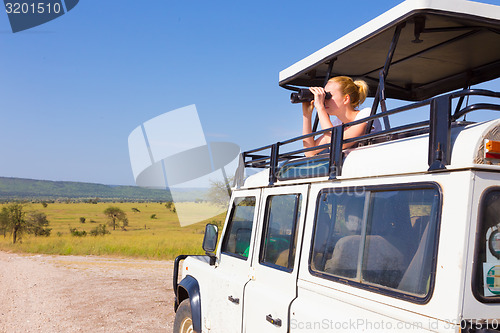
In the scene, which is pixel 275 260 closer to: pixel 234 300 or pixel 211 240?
pixel 234 300

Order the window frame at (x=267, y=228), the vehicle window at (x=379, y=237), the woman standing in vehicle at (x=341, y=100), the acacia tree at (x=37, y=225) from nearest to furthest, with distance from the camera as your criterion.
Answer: the vehicle window at (x=379, y=237), the window frame at (x=267, y=228), the woman standing in vehicle at (x=341, y=100), the acacia tree at (x=37, y=225)

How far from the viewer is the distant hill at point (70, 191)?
119 metres

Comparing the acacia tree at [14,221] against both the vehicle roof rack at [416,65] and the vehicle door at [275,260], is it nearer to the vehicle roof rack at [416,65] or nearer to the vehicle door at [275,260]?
the vehicle roof rack at [416,65]

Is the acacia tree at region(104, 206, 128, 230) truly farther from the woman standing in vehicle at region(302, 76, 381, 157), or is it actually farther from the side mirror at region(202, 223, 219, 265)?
the woman standing in vehicle at region(302, 76, 381, 157)

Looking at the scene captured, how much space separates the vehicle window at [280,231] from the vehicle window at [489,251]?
50.0 inches

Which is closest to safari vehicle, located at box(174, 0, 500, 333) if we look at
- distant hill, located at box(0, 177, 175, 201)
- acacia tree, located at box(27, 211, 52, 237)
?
acacia tree, located at box(27, 211, 52, 237)

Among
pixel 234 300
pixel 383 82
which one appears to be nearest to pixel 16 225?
pixel 234 300

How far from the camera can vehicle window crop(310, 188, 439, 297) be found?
2.04 m

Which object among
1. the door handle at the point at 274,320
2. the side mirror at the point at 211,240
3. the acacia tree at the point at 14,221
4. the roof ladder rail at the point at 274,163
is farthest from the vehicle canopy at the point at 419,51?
the acacia tree at the point at 14,221

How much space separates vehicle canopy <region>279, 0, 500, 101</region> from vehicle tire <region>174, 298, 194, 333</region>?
228cm

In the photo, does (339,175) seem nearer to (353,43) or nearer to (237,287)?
(353,43)

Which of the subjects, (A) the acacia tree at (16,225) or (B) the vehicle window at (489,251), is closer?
(B) the vehicle window at (489,251)

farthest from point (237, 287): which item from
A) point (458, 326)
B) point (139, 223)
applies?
point (139, 223)

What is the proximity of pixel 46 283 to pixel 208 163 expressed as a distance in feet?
18.0
